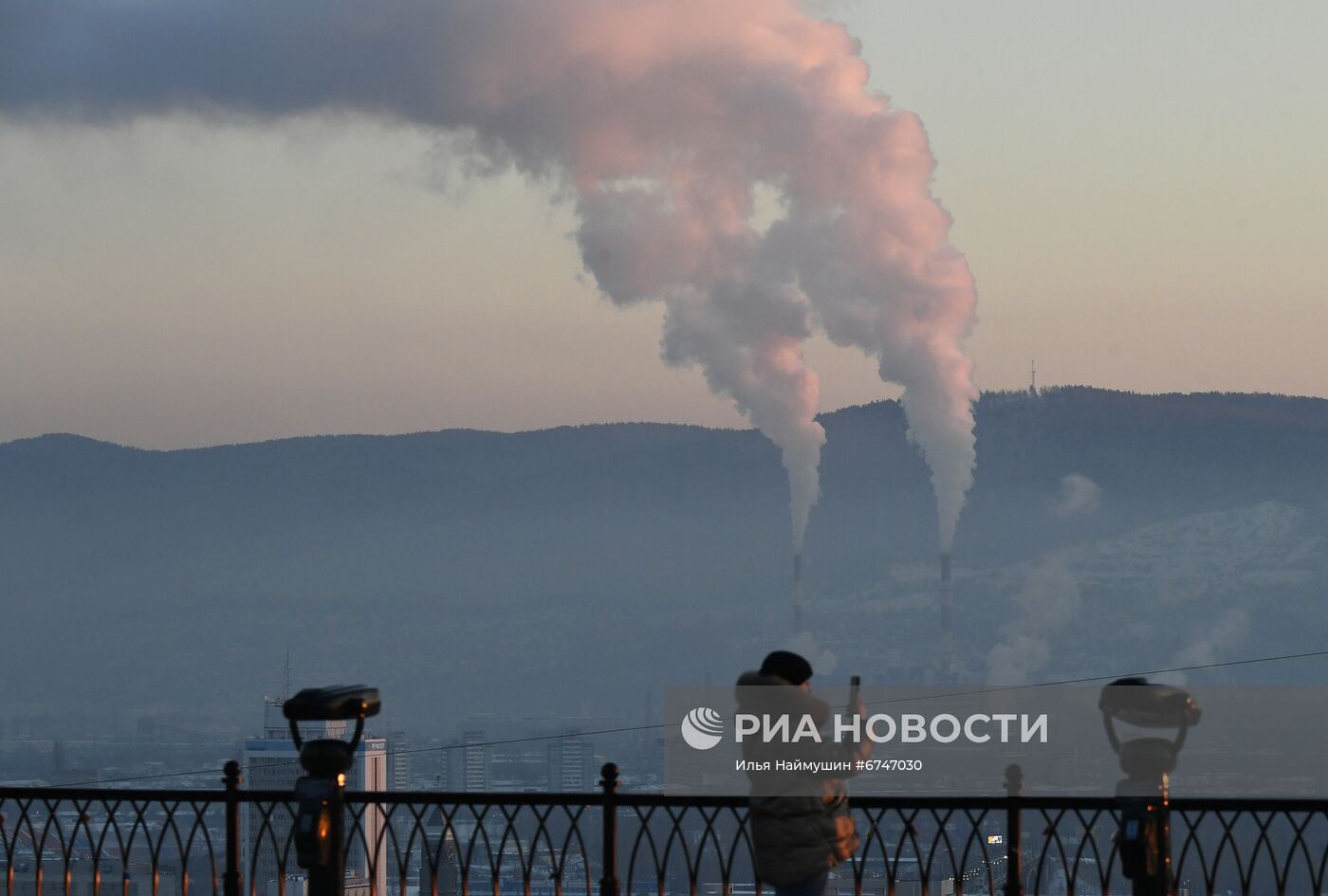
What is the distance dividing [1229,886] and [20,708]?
134 meters

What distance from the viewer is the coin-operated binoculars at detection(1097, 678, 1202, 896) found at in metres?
10.8

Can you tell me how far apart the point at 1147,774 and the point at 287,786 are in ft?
82.7

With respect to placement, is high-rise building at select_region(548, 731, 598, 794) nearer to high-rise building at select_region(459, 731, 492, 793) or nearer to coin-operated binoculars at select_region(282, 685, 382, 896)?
high-rise building at select_region(459, 731, 492, 793)

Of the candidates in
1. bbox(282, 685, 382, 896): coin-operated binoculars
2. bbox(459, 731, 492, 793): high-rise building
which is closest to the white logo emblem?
bbox(282, 685, 382, 896): coin-operated binoculars

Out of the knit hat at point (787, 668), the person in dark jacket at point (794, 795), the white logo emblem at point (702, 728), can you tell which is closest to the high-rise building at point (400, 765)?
the white logo emblem at point (702, 728)

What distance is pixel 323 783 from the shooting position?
11359mm

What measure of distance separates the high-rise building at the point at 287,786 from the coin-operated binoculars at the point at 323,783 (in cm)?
27

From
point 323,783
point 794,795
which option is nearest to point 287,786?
point 323,783

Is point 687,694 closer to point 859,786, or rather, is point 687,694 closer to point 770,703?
point 770,703

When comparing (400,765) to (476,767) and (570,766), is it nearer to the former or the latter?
(476,767)

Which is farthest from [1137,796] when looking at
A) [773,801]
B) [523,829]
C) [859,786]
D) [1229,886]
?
[859,786]

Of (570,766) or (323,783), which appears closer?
(323,783)

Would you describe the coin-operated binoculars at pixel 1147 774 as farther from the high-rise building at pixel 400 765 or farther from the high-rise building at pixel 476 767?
the high-rise building at pixel 476 767

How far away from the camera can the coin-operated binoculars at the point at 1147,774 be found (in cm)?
1080
